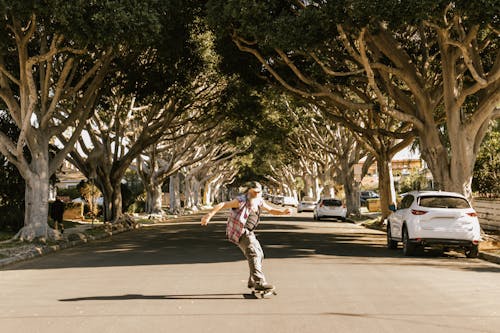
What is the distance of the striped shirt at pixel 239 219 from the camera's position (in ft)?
30.0

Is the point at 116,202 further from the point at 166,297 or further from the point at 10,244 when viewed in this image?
the point at 166,297

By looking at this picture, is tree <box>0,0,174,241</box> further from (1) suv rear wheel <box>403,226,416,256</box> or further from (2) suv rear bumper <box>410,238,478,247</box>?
(2) suv rear bumper <box>410,238,478,247</box>

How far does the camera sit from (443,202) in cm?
Answer: 1620

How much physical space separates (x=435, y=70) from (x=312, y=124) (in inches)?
613

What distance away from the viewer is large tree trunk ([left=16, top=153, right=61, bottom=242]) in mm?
20312

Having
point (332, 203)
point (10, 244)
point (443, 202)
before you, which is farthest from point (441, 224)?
point (332, 203)

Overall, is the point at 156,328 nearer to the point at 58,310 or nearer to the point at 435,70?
the point at 58,310

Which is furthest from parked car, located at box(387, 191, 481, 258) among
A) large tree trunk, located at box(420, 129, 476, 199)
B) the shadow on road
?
the shadow on road

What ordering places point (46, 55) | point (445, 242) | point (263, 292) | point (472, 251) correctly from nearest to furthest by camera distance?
point (263, 292) → point (445, 242) → point (472, 251) → point (46, 55)

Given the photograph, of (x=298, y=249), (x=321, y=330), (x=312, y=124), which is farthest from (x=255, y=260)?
(x=312, y=124)

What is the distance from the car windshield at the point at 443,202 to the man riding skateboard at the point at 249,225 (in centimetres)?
787

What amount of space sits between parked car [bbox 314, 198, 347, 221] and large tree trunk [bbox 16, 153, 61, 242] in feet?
63.3

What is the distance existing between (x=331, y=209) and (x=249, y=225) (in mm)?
28476

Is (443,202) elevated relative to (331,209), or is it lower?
lower
